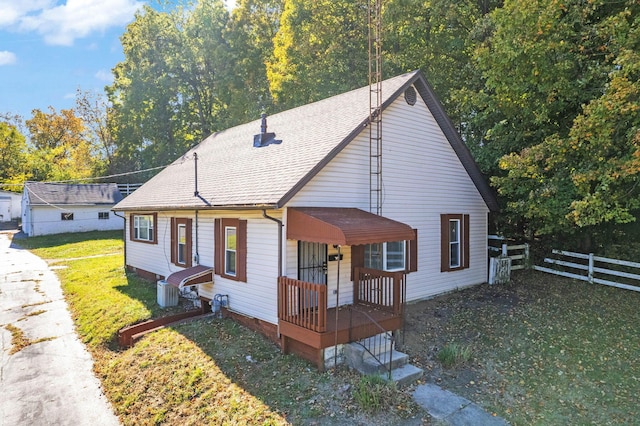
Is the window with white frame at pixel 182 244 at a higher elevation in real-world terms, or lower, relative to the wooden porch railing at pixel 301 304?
higher

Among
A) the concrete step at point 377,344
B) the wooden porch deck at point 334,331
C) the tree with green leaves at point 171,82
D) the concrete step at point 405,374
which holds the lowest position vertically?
the concrete step at point 405,374

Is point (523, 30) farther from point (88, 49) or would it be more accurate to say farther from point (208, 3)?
point (88, 49)

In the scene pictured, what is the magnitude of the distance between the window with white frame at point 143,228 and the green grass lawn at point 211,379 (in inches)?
142

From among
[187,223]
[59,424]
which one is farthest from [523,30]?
[59,424]

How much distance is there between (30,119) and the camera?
166 ft

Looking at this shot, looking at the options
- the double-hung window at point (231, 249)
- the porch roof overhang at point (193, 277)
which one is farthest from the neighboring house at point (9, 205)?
the double-hung window at point (231, 249)

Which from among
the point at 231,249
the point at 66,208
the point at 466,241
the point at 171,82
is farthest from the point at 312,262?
the point at 171,82

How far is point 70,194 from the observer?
102ft

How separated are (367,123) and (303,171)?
2258mm

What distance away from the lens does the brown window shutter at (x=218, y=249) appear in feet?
31.8

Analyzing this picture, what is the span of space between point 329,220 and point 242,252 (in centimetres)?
264

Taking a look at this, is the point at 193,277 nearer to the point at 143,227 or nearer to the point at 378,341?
the point at 378,341

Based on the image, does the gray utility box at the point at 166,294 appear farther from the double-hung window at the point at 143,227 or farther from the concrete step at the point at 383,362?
the concrete step at the point at 383,362

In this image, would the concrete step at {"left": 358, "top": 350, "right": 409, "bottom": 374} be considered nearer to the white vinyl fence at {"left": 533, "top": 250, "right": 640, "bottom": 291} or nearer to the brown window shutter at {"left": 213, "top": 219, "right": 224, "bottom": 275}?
the brown window shutter at {"left": 213, "top": 219, "right": 224, "bottom": 275}
